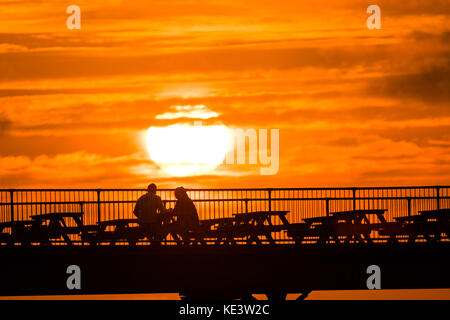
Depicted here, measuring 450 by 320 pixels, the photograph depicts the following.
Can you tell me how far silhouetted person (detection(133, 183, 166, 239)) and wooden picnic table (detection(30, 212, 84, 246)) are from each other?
5.49 ft

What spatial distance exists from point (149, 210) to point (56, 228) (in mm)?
2309

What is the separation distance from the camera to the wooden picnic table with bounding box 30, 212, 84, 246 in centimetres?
2680

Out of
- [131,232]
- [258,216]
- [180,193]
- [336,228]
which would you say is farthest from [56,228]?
[336,228]

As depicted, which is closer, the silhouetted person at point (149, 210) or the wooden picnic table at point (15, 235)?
the wooden picnic table at point (15, 235)

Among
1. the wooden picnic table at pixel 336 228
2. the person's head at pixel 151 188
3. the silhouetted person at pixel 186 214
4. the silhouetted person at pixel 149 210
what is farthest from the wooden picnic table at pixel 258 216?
the person's head at pixel 151 188

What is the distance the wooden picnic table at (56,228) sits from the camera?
2680 cm

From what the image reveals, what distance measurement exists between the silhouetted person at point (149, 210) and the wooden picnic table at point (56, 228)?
1.67 m

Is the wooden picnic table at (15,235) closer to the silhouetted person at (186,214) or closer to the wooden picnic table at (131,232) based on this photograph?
the wooden picnic table at (131,232)

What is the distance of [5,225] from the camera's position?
2697cm

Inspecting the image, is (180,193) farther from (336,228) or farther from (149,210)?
(336,228)

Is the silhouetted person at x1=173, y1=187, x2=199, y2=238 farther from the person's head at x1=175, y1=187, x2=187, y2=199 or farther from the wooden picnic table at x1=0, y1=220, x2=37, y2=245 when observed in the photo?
the wooden picnic table at x1=0, y1=220, x2=37, y2=245

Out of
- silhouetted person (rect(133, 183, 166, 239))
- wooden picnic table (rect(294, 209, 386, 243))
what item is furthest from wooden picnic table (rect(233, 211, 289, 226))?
silhouetted person (rect(133, 183, 166, 239))
